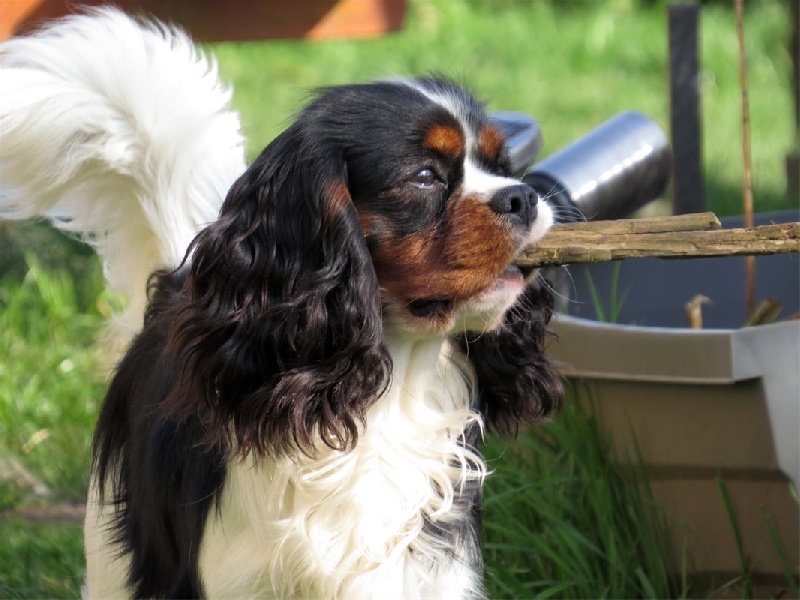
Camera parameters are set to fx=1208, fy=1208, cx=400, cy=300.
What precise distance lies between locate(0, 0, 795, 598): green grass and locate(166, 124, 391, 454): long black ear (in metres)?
0.24

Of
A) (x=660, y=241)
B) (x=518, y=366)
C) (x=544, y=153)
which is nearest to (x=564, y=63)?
(x=544, y=153)

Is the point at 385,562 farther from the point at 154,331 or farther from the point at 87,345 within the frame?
the point at 87,345

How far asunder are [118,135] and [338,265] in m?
0.77

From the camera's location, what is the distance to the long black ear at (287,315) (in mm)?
1754

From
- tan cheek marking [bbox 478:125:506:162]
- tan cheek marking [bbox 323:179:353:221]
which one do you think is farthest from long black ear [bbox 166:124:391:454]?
tan cheek marking [bbox 478:125:506:162]

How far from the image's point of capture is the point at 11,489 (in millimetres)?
3027

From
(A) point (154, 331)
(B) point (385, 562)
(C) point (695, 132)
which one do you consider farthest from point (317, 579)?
(C) point (695, 132)

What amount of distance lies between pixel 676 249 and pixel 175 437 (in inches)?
34.0

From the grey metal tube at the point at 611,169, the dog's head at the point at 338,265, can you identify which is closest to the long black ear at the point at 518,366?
the dog's head at the point at 338,265

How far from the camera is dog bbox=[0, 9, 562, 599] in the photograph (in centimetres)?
176

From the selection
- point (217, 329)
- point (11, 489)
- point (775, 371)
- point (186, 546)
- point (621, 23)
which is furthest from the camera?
point (621, 23)

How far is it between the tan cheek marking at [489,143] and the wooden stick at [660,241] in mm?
154

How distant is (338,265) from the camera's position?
174cm

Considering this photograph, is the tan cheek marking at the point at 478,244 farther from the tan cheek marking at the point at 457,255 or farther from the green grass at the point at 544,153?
the green grass at the point at 544,153
